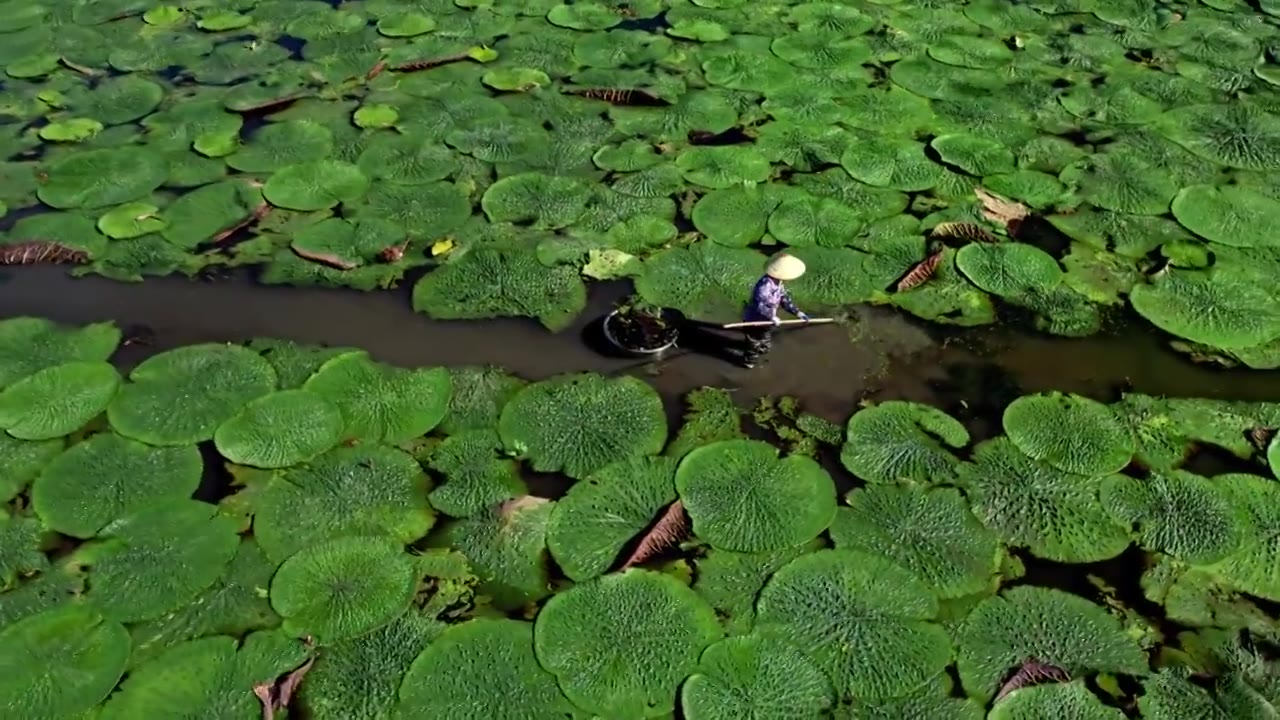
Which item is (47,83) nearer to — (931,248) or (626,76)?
(626,76)

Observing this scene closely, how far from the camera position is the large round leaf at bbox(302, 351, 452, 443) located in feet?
21.2

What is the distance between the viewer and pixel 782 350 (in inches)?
286

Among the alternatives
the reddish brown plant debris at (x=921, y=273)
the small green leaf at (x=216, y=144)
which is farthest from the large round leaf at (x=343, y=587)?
the small green leaf at (x=216, y=144)

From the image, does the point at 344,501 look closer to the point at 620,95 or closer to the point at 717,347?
the point at 717,347

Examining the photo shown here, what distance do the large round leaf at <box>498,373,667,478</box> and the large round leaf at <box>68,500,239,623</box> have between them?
209 cm

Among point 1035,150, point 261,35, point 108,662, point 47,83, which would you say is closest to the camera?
point 108,662

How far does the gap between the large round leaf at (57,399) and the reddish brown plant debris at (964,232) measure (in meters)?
7.36

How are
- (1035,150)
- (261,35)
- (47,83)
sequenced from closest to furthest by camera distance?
(1035,150) → (47,83) → (261,35)

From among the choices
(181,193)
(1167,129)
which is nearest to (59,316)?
(181,193)

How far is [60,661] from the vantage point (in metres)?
4.96

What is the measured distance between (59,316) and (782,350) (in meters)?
6.42

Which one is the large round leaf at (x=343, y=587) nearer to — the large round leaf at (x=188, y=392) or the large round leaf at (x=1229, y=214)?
the large round leaf at (x=188, y=392)

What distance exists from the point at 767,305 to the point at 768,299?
2.0 inches

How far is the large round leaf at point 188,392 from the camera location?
637 cm
